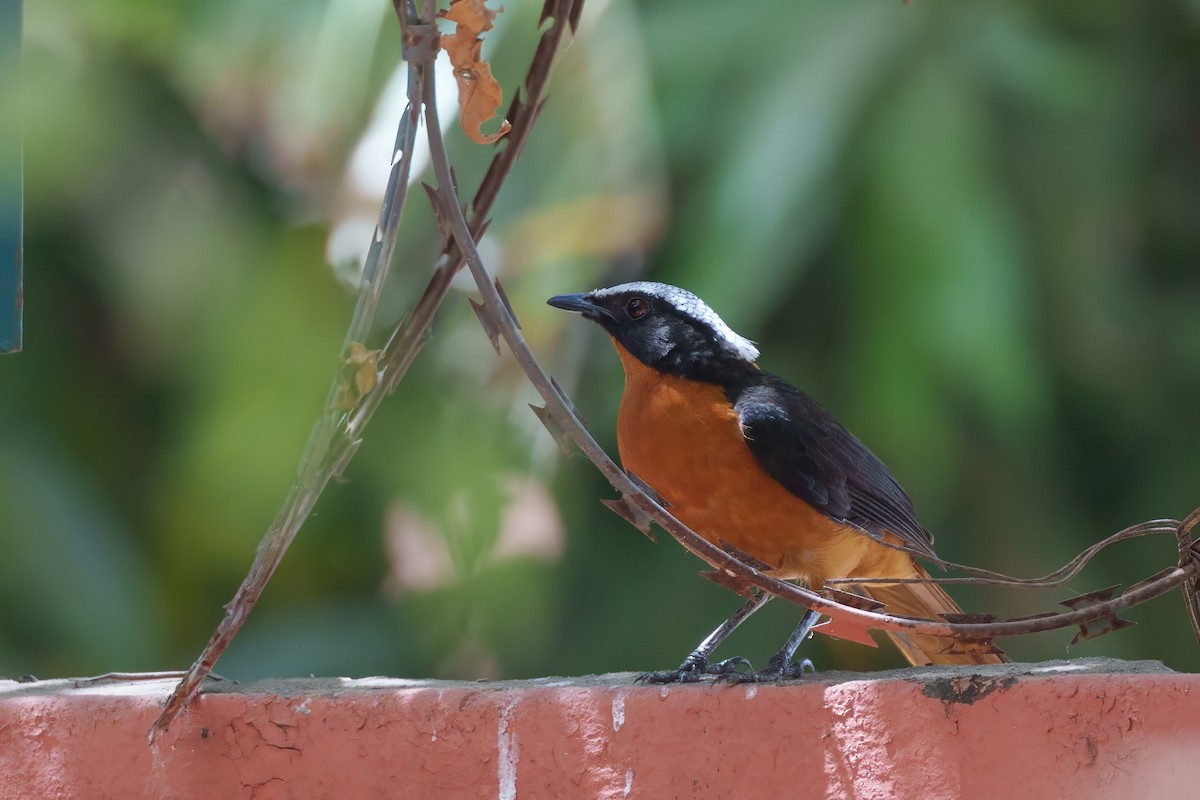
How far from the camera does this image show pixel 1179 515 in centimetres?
735

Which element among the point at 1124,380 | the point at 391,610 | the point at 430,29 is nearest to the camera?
the point at 430,29

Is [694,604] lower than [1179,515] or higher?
lower

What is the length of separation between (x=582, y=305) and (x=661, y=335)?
219 millimetres

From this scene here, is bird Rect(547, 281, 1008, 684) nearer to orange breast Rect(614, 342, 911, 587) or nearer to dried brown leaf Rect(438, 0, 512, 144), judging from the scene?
orange breast Rect(614, 342, 911, 587)

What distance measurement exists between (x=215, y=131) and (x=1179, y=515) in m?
6.42

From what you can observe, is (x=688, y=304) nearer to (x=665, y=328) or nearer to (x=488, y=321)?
(x=665, y=328)

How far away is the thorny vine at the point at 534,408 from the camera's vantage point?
79.9 inches

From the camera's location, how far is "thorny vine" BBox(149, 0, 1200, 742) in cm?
203

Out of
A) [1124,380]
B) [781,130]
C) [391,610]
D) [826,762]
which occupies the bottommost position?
[391,610]

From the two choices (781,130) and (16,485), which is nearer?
(781,130)

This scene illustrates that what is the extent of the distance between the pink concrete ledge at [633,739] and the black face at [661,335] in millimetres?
939

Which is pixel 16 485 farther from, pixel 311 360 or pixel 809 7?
pixel 809 7

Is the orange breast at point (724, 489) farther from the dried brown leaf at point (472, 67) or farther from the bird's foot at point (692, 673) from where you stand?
the dried brown leaf at point (472, 67)

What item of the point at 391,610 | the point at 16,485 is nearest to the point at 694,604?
the point at 391,610
